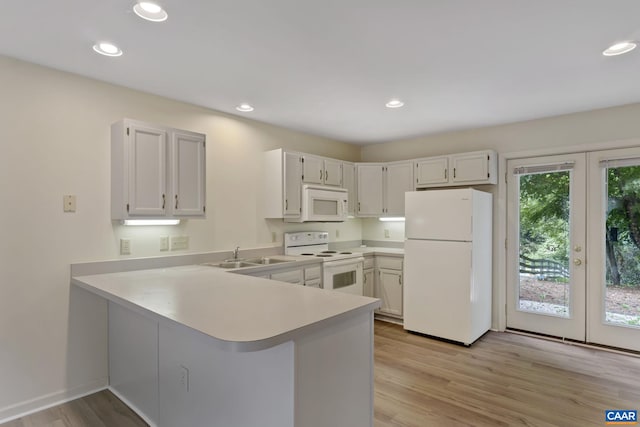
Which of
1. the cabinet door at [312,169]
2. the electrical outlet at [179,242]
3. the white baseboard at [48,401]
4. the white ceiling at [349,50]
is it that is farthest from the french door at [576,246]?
the white baseboard at [48,401]

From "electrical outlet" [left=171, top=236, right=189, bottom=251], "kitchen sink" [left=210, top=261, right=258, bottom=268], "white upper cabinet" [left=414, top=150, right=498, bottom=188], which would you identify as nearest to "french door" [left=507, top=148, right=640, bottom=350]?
"white upper cabinet" [left=414, top=150, right=498, bottom=188]

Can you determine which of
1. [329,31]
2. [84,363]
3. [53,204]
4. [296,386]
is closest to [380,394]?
[296,386]

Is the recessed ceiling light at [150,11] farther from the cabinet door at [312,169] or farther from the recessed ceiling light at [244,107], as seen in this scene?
the cabinet door at [312,169]

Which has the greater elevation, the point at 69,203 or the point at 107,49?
the point at 107,49

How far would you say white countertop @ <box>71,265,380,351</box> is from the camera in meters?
1.25

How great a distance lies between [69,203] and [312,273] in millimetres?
2177

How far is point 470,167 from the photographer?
13.0 feet

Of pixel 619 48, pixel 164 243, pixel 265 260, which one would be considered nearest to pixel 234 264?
pixel 265 260

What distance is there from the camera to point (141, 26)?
1903 millimetres

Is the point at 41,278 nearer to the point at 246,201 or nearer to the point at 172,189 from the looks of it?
the point at 172,189

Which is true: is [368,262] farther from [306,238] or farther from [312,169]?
[312,169]

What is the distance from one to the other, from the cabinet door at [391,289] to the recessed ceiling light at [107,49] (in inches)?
137

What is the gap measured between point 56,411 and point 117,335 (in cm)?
57

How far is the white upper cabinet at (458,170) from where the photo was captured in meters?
3.86
